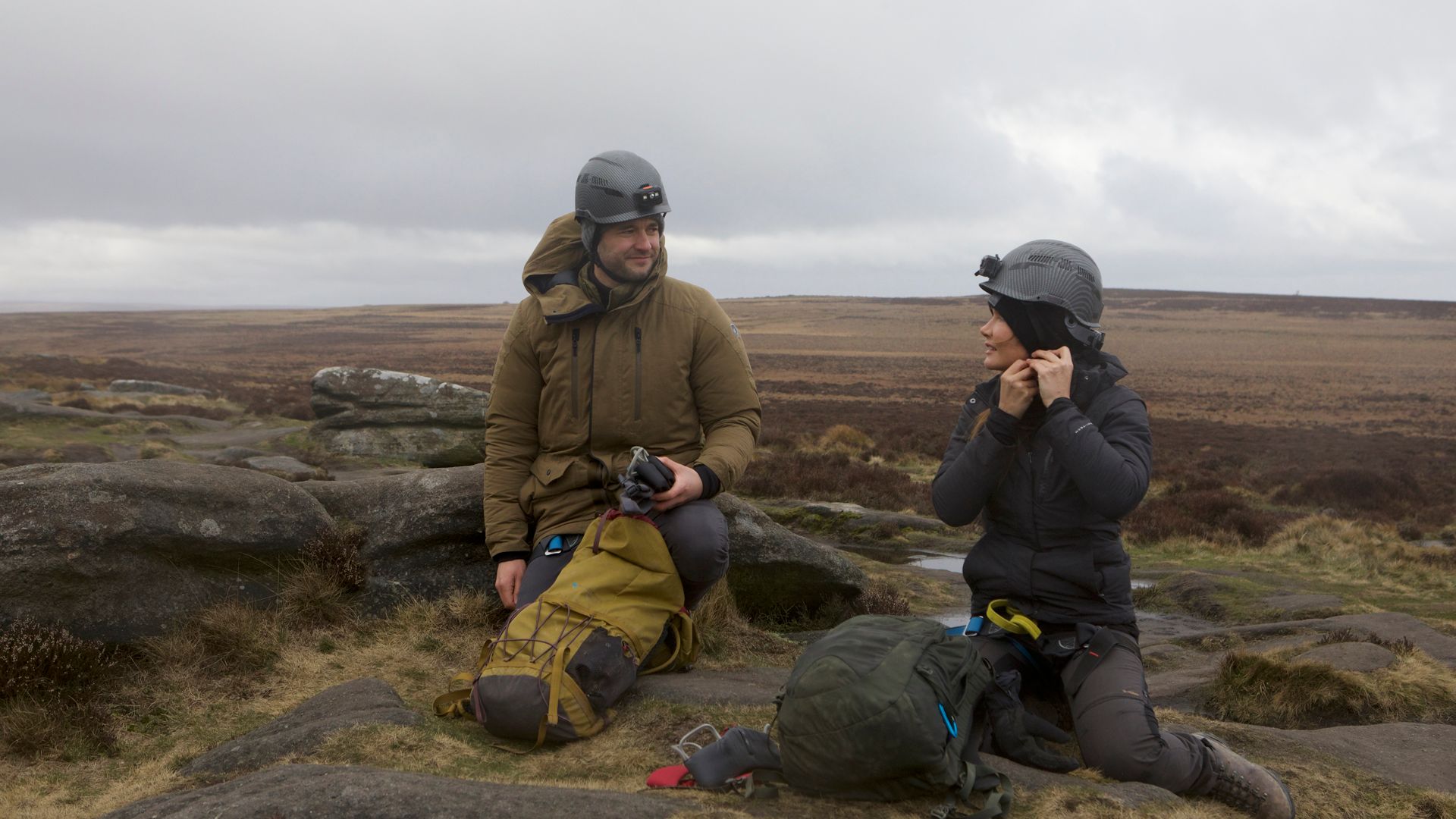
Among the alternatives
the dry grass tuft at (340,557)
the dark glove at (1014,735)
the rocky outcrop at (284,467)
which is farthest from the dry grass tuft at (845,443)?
the dark glove at (1014,735)

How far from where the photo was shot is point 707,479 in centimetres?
456

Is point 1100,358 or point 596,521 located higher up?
point 1100,358

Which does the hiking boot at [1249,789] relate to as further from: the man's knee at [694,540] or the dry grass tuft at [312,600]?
the dry grass tuft at [312,600]

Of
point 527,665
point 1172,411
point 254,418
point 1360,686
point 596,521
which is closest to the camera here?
point 527,665

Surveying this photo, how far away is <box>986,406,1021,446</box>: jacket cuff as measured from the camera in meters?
3.78

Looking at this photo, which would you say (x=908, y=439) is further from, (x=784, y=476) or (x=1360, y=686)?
(x=1360, y=686)

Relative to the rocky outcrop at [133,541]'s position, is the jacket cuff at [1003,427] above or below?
above

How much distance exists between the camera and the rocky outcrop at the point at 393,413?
58.2 feet

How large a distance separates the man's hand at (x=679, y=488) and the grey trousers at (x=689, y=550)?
0.23 feet

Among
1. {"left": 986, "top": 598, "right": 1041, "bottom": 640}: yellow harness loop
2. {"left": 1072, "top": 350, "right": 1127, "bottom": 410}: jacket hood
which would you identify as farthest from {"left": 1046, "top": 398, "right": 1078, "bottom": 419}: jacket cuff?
{"left": 986, "top": 598, "right": 1041, "bottom": 640}: yellow harness loop

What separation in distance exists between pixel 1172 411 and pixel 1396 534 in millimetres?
26659

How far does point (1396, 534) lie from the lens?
1501 cm

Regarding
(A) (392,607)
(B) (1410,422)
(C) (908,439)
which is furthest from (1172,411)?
(A) (392,607)

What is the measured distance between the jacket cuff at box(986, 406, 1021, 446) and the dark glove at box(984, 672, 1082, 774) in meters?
0.93
